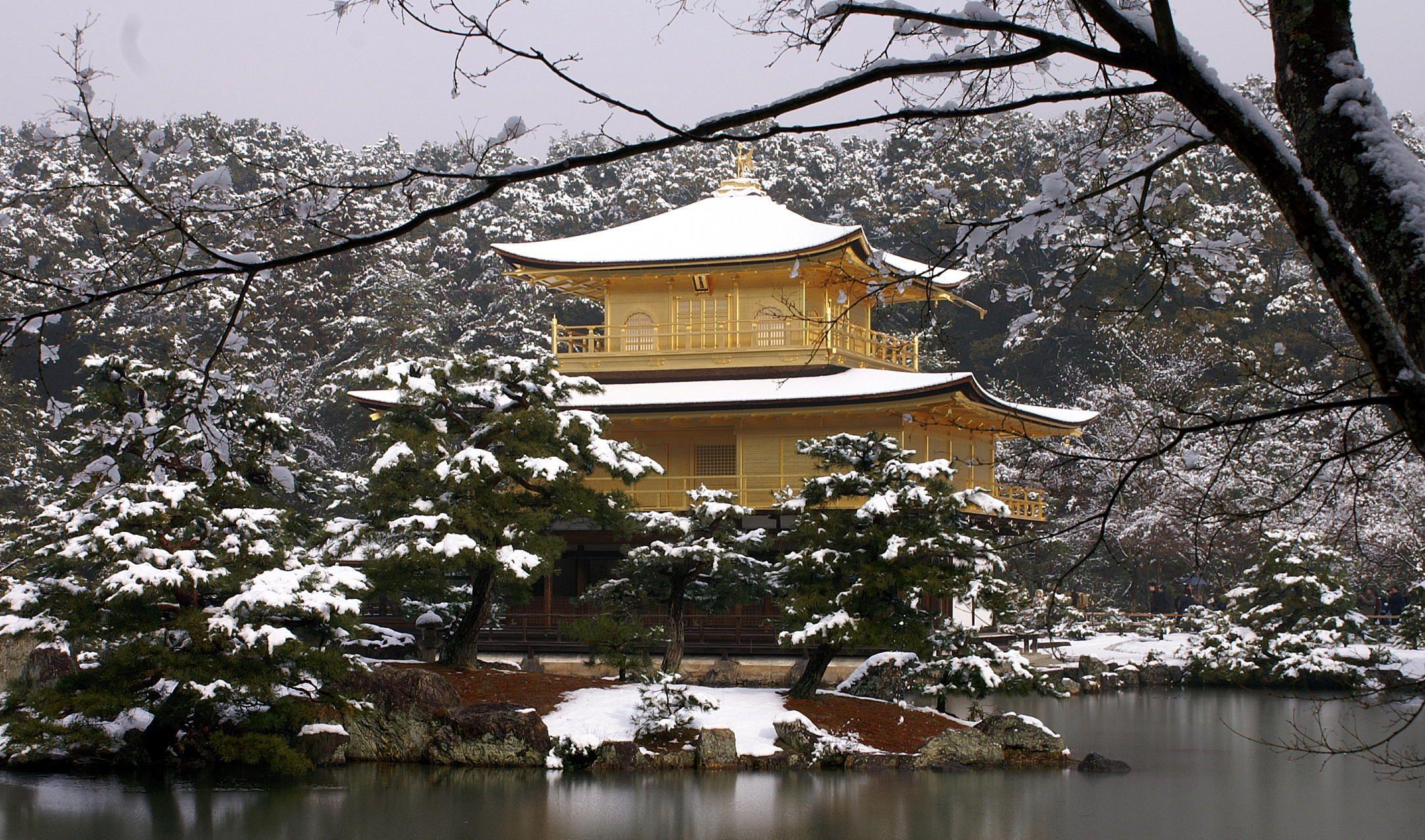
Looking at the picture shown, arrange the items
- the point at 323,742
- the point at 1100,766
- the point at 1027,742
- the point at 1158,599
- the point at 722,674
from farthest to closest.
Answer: the point at 1158,599 < the point at 722,674 < the point at 1027,742 < the point at 1100,766 < the point at 323,742

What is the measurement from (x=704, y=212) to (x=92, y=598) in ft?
47.8

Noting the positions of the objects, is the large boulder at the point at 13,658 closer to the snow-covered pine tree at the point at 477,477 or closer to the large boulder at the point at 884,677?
the snow-covered pine tree at the point at 477,477

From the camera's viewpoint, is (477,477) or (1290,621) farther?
(1290,621)

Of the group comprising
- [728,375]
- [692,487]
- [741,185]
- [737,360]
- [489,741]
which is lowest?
[489,741]

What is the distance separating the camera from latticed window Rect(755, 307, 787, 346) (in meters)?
21.8

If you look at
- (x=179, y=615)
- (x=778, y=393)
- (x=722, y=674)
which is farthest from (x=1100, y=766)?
(x=179, y=615)

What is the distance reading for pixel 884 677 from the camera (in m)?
15.3

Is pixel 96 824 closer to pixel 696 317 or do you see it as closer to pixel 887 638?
pixel 887 638

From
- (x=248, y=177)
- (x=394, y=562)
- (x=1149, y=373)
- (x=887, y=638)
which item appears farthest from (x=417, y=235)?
(x=887, y=638)

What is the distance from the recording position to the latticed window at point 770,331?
71.5ft

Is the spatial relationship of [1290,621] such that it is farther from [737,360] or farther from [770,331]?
[737,360]

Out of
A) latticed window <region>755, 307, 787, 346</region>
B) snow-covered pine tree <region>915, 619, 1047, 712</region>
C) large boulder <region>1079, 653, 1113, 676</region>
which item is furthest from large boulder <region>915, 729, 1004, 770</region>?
latticed window <region>755, 307, 787, 346</region>

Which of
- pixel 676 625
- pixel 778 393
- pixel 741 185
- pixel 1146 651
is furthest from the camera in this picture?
pixel 741 185

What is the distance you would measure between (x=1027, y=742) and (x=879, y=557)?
2.32m
